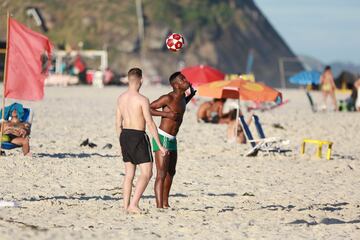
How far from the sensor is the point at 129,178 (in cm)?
1013

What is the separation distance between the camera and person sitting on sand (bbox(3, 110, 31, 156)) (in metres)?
15.1

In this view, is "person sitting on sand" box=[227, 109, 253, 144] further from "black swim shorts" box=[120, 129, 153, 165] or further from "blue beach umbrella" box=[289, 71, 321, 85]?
"blue beach umbrella" box=[289, 71, 321, 85]

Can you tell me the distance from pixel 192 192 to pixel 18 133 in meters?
3.55

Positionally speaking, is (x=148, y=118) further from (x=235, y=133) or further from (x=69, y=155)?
(x=235, y=133)

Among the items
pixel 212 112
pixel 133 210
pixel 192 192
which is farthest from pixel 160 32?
pixel 133 210

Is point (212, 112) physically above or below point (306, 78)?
below

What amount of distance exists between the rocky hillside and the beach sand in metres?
72.6

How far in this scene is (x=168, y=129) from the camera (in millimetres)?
10758

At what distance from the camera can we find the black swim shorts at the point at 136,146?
998 centimetres

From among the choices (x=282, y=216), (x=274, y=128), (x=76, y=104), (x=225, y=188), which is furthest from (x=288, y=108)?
(x=282, y=216)

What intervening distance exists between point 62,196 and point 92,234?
9.09 feet

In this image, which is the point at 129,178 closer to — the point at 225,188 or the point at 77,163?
the point at 225,188

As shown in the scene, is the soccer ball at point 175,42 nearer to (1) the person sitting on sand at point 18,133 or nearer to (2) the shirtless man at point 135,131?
(2) the shirtless man at point 135,131

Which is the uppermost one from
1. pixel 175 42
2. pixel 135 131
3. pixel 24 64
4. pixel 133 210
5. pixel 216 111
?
pixel 175 42
